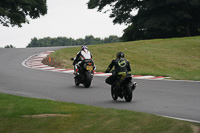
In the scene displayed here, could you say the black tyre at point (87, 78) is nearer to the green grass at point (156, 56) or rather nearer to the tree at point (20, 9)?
the green grass at point (156, 56)

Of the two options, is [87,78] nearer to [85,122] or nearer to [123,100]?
[123,100]

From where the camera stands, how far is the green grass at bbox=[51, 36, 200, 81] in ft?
86.0

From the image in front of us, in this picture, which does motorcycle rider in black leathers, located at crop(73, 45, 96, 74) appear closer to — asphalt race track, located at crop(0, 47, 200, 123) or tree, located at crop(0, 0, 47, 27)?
asphalt race track, located at crop(0, 47, 200, 123)

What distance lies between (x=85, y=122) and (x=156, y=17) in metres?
43.8

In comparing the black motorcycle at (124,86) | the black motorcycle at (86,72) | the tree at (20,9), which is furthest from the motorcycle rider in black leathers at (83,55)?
the tree at (20,9)

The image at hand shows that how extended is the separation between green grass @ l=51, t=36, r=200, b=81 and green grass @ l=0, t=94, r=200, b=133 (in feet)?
48.3

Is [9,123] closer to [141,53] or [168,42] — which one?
[141,53]

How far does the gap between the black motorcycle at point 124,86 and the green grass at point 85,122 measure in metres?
2.07

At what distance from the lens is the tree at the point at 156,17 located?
48844mm

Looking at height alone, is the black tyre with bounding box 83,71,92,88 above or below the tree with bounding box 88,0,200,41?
below

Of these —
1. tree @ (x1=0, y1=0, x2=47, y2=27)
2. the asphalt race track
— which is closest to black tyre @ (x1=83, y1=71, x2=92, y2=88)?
the asphalt race track

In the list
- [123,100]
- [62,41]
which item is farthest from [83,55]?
[62,41]

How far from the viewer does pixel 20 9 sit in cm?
4822

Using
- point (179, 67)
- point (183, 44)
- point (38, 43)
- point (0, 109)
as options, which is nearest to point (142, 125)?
point (0, 109)
